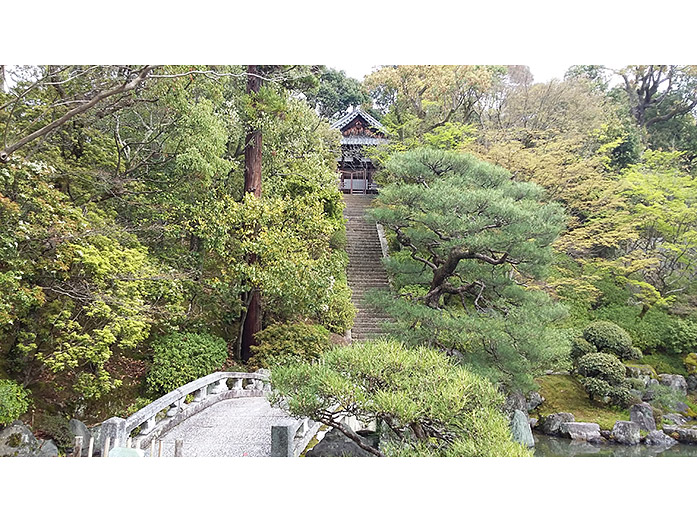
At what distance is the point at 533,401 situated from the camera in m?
4.52

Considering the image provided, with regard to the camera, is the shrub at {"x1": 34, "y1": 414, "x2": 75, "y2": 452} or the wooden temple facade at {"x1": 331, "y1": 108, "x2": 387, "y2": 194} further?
the wooden temple facade at {"x1": 331, "y1": 108, "x2": 387, "y2": 194}

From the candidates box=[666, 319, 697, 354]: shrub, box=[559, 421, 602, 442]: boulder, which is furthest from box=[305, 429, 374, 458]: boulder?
box=[666, 319, 697, 354]: shrub

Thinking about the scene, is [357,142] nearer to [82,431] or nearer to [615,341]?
[615,341]

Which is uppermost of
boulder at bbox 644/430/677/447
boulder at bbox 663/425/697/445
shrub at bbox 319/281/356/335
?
shrub at bbox 319/281/356/335

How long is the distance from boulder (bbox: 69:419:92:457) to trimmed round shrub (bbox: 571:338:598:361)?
14.5 feet

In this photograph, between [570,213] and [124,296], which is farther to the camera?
[570,213]

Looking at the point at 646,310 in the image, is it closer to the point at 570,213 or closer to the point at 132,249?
the point at 570,213

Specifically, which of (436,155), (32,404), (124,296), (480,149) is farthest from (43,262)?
(480,149)

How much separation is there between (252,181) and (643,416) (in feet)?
15.1

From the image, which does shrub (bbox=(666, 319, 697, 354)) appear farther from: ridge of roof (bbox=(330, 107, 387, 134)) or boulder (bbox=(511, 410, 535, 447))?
ridge of roof (bbox=(330, 107, 387, 134))

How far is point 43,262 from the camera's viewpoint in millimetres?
3535

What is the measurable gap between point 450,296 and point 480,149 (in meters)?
2.14

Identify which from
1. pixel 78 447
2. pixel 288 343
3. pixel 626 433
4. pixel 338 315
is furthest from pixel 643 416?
pixel 78 447

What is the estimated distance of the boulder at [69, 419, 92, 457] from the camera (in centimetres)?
340
